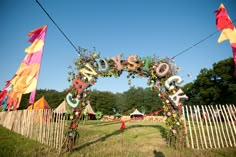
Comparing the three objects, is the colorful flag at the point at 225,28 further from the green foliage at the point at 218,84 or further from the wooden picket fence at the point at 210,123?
the green foliage at the point at 218,84

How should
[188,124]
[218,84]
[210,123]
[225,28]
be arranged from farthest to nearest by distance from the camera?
[218,84]
[225,28]
[188,124]
[210,123]

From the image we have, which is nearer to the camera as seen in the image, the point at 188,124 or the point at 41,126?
the point at 188,124

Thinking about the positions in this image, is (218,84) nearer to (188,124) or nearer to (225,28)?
(225,28)

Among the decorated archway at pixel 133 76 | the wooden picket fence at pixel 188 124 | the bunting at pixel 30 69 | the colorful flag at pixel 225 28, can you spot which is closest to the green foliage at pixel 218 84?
the colorful flag at pixel 225 28

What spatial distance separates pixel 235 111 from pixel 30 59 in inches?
478

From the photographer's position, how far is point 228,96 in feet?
94.2

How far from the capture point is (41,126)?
24.3 feet

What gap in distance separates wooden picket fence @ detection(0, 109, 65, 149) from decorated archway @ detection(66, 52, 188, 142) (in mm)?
628

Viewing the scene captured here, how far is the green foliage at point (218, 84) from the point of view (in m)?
28.1

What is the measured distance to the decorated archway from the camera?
21.2 feet

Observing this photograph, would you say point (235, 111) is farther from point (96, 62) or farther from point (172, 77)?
point (96, 62)

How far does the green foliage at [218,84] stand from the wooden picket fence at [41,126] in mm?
28643

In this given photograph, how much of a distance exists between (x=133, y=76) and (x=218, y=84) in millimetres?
29172

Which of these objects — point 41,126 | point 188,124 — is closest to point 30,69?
point 41,126
